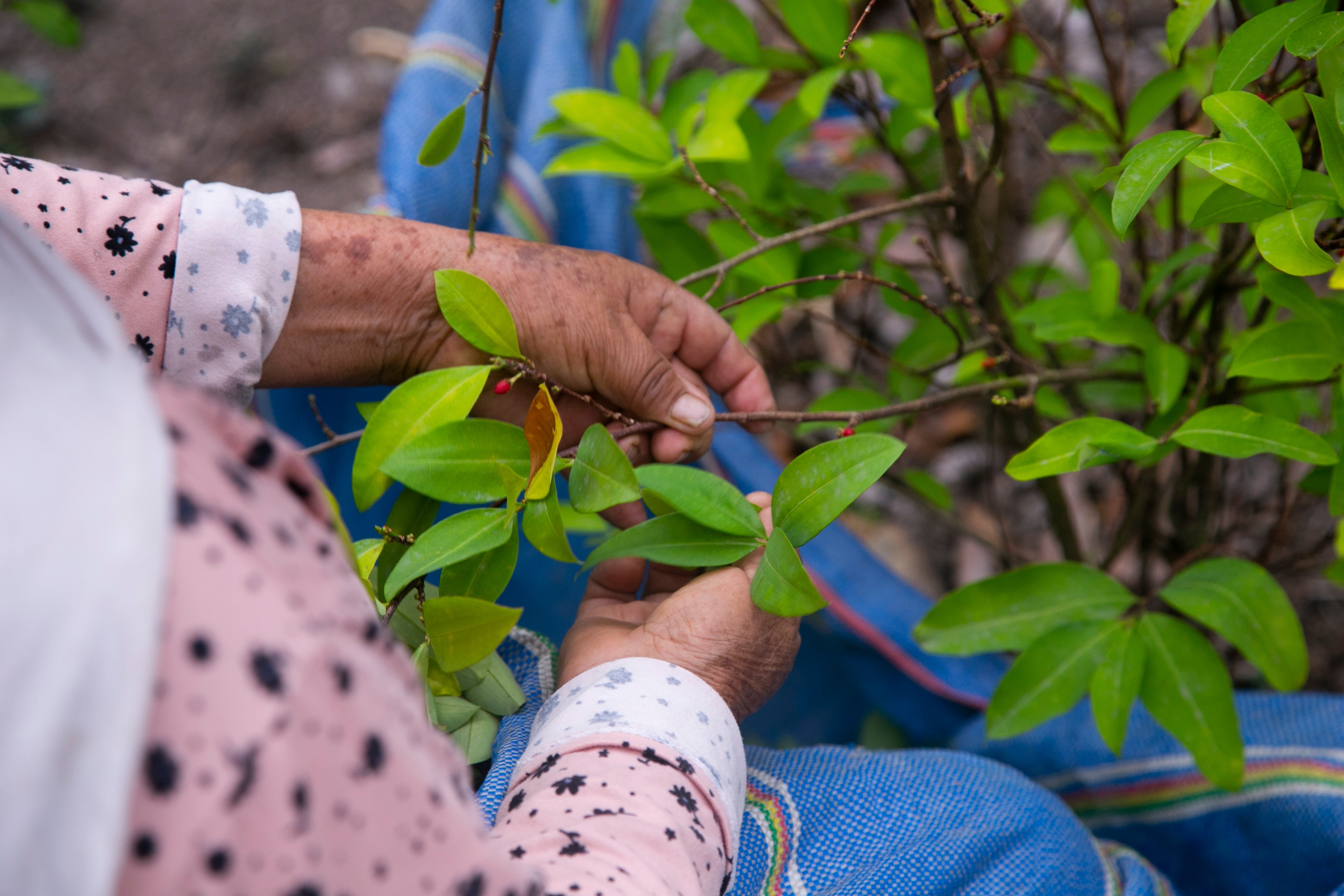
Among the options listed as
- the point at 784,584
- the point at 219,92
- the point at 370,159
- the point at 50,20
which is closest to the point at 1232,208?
the point at 784,584

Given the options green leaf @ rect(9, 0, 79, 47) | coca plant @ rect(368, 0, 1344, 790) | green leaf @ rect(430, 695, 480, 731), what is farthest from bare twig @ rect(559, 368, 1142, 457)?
green leaf @ rect(9, 0, 79, 47)

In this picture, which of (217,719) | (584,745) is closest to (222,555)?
(217,719)

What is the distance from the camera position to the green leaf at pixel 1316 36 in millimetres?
523

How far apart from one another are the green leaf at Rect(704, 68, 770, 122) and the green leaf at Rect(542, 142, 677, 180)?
6cm

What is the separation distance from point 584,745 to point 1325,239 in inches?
24.6

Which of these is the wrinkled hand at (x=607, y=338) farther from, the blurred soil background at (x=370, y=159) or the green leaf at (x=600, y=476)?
the blurred soil background at (x=370, y=159)

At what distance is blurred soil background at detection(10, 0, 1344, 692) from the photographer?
1321 millimetres

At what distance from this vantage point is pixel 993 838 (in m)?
0.74

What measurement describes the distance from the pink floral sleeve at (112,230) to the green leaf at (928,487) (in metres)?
0.79

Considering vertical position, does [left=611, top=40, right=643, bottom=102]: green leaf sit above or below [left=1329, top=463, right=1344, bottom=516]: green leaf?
above

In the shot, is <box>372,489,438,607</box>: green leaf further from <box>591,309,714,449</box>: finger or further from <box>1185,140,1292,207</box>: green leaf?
<box>1185,140,1292,207</box>: green leaf

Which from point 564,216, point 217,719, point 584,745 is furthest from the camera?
point 564,216

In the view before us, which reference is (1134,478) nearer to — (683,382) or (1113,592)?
(1113,592)

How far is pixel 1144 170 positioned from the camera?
0.56m
